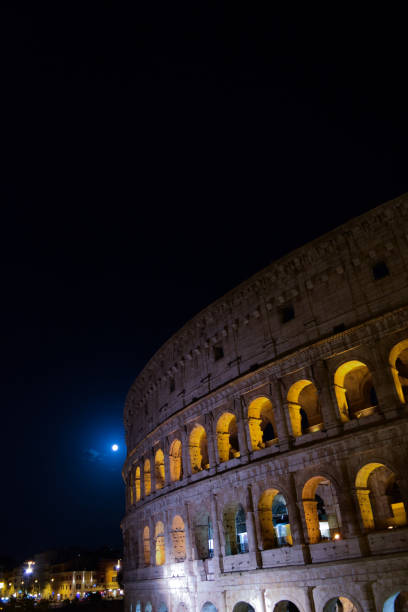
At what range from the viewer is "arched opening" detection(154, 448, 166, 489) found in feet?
98.6

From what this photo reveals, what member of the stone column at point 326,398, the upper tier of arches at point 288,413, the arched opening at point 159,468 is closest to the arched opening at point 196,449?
the upper tier of arches at point 288,413

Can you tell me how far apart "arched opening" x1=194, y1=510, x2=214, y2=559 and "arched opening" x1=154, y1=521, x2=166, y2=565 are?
4662 mm

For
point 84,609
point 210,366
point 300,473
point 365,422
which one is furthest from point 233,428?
point 84,609

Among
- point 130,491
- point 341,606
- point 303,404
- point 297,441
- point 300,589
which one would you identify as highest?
point 303,404

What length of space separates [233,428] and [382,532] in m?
11.0

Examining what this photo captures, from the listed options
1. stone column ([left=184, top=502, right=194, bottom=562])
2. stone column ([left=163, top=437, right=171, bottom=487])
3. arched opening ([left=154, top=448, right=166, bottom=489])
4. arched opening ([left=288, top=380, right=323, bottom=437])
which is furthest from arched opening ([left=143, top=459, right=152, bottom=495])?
arched opening ([left=288, top=380, right=323, bottom=437])

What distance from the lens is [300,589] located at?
60.4 feet

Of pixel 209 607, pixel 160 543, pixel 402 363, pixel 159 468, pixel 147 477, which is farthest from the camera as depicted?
pixel 147 477

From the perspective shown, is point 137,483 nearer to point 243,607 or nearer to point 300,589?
point 243,607

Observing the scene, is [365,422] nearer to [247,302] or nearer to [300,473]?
[300,473]

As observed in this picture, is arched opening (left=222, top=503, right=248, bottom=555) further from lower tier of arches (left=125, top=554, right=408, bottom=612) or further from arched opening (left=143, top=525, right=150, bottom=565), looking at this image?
arched opening (left=143, top=525, right=150, bottom=565)

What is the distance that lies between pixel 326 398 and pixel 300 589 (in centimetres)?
710

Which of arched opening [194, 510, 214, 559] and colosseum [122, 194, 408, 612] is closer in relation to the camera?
colosseum [122, 194, 408, 612]

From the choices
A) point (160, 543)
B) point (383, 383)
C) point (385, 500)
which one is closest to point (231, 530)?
point (385, 500)
